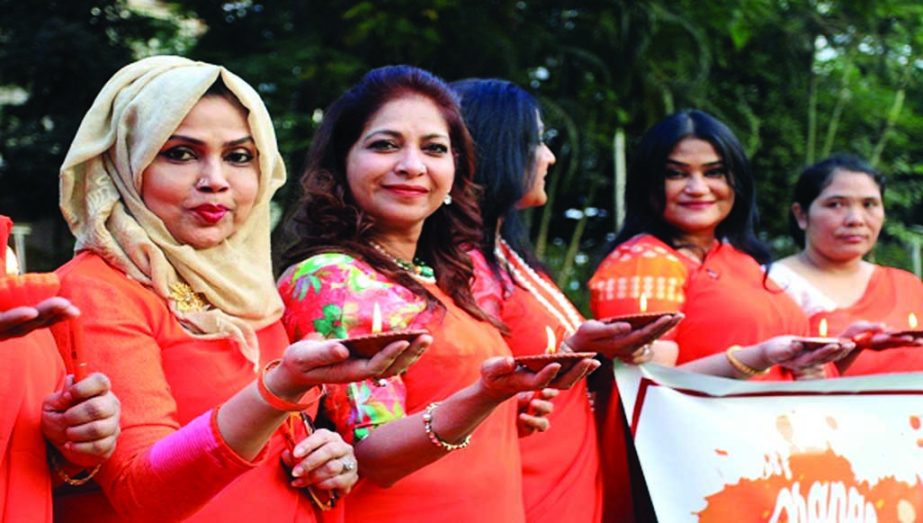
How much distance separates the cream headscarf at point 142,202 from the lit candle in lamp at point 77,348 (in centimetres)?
15

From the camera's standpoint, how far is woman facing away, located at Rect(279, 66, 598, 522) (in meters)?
2.35

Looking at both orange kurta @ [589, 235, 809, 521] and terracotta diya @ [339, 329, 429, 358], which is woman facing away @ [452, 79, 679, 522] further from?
terracotta diya @ [339, 329, 429, 358]

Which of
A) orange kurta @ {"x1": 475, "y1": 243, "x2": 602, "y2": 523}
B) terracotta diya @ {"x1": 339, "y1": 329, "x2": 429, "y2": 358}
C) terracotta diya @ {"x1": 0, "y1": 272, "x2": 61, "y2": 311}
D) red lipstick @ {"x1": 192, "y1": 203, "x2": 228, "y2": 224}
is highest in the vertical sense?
red lipstick @ {"x1": 192, "y1": 203, "x2": 228, "y2": 224}

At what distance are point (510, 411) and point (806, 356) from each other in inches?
36.7

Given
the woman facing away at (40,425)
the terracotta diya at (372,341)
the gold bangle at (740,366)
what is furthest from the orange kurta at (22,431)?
the gold bangle at (740,366)

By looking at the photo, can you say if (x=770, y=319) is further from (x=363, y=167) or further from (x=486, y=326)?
(x=363, y=167)

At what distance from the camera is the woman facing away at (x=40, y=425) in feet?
5.91

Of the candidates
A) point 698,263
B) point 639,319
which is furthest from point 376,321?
point 698,263

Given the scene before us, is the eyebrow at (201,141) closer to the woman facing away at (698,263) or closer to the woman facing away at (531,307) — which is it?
the woman facing away at (531,307)

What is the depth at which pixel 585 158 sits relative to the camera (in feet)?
28.5

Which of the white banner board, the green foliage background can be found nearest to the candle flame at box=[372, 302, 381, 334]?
the white banner board

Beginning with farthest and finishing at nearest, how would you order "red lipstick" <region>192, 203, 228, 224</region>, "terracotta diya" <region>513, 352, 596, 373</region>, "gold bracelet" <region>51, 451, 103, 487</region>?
"red lipstick" <region>192, 203, 228, 224</region>
"terracotta diya" <region>513, 352, 596, 373</region>
"gold bracelet" <region>51, 451, 103, 487</region>

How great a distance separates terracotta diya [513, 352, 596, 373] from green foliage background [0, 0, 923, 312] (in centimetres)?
395

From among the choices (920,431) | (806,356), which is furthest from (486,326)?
(920,431)
